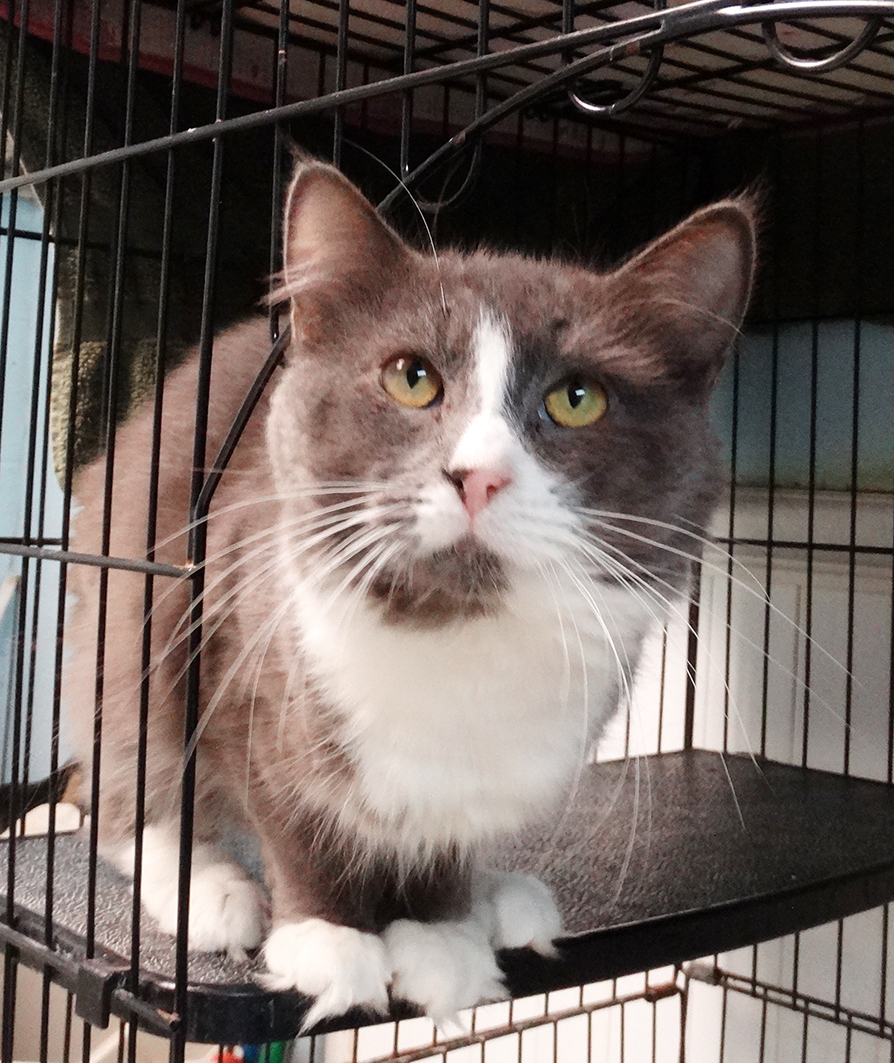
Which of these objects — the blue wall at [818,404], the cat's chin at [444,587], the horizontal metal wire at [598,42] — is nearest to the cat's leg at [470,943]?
the cat's chin at [444,587]

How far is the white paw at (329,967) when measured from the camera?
2.48 ft

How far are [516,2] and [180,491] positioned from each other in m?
0.65

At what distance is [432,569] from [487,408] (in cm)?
11

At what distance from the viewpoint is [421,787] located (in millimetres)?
807

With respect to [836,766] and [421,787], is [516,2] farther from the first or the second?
[836,766]

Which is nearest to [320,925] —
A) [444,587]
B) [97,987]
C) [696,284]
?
[97,987]

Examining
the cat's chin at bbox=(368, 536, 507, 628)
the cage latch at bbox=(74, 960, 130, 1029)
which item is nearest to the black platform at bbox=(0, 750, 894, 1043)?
the cage latch at bbox=(74, 960, 130, 1029)

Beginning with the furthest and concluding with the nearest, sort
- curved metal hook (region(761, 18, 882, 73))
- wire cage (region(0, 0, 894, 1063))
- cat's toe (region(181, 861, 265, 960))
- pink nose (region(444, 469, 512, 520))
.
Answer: wire cage (region(0, 0, 894, 1063)), cat's toe (region(181, 861, 265, 960)), pink nose (region(444, 469, 512, 520)), curved metal hook (region(761, 18, 882, 73))

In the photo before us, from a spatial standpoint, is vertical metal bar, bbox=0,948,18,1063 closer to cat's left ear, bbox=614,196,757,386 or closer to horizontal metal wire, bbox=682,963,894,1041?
cat's left ear, bbox=614,196,757,386

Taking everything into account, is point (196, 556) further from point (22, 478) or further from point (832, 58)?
point (22, 478)

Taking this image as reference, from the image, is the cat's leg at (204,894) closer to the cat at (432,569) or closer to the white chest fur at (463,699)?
the cat at (432,569)

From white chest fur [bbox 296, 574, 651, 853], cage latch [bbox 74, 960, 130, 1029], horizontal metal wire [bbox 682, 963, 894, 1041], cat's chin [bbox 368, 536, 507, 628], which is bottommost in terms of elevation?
horizontal metal wire [bbox 682, 963, 894, 1041]

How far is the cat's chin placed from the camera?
2.28 feet

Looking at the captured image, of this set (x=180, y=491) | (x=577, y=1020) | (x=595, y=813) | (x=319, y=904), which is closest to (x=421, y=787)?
(x=319, y=904)
